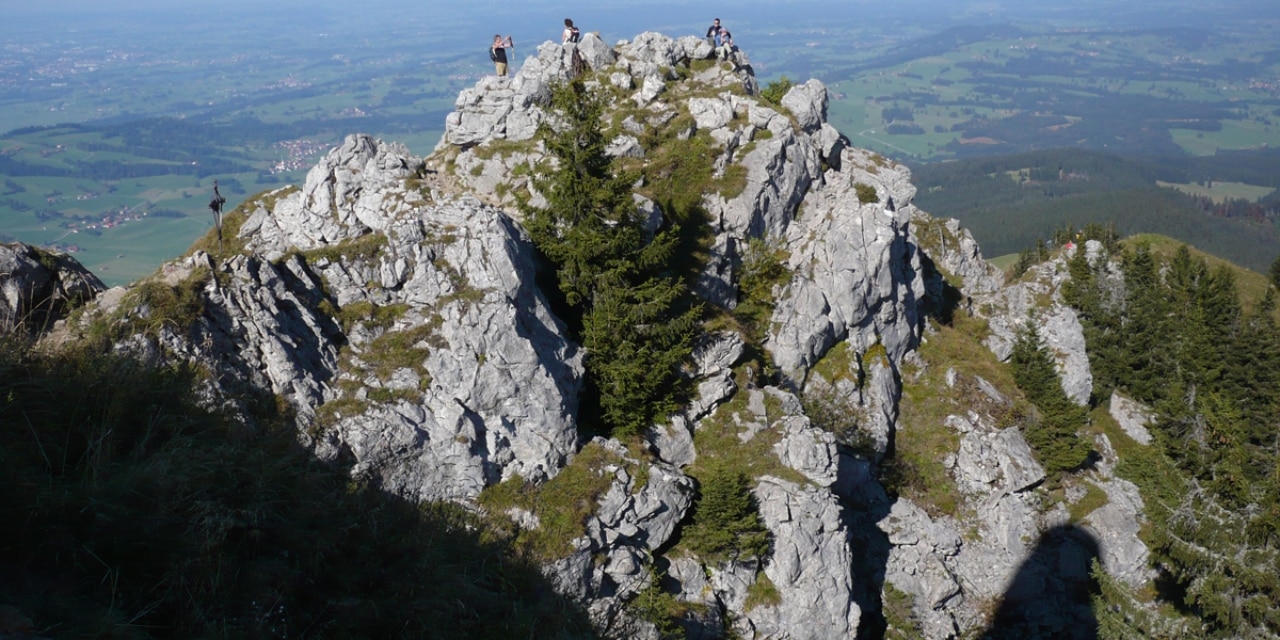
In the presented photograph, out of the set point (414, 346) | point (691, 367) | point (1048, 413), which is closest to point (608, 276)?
point (691, 367)

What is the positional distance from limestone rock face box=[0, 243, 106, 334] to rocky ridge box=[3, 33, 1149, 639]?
1.00 ft

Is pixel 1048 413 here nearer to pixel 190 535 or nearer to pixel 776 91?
pixel 776 91

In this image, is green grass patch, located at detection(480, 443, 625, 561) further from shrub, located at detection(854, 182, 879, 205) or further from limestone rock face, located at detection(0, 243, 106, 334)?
shrub, located at detection(854, 182, 879, 205)

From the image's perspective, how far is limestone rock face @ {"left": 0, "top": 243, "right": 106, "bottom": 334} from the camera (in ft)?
48.6

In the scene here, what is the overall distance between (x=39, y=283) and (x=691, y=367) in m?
17.1

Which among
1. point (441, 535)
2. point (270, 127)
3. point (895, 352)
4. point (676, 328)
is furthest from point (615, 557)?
point (270, 127)

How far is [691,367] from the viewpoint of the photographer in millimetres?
23047

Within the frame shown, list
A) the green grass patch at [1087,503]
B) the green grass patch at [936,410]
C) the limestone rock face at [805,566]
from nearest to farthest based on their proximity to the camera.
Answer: the limestone rock face at [805,566]
the green grass patch at [936,410]
the green grass patch at [1087,503]

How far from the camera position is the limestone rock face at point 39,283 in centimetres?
1482

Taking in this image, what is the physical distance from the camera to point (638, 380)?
69.3ft

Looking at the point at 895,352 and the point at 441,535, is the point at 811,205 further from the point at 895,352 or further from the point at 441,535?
the point at 441,535

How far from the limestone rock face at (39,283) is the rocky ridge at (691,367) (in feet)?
1.00

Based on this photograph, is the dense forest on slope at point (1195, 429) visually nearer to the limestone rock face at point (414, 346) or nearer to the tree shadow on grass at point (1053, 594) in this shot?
the tree shadow on grass at point (1053, 594)

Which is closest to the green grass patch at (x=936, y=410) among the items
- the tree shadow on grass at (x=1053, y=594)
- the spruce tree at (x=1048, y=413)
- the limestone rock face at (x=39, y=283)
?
the spruce tree at (x=1048, y=413)
